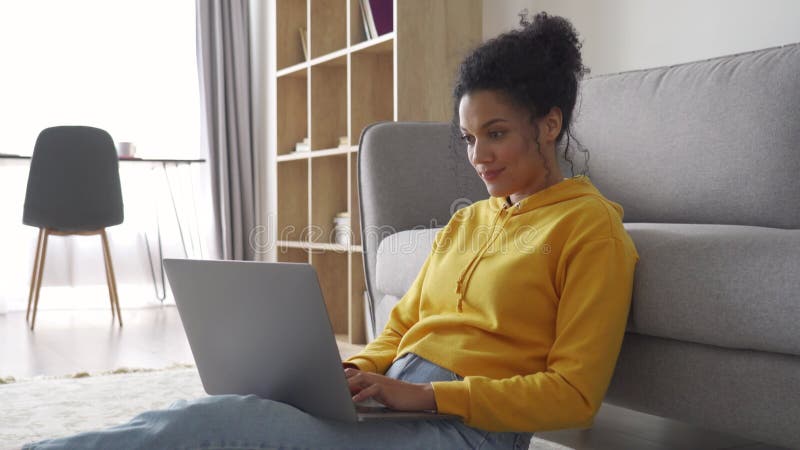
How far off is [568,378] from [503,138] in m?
0.35

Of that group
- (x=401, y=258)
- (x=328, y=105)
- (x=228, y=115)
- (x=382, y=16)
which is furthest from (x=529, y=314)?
(x=228, y=115)

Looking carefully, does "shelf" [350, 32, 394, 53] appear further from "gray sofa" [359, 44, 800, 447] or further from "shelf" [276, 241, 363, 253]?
"gray sofa" [359, 44, 800, 447]

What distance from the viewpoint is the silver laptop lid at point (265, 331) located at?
0.91 m

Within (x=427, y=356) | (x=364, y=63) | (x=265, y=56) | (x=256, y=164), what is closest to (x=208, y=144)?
(x=256, y=164)

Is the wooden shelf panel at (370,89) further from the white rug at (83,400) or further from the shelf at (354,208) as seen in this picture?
the white rug at (83,400)

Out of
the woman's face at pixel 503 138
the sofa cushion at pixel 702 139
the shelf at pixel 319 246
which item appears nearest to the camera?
the woman's face at pixel 503 138

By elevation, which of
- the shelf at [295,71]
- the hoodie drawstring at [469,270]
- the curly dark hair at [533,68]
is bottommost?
the hoodie drawstring at [469,270]

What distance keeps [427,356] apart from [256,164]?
344 centimetres

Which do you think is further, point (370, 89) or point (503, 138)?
point (370, 89)

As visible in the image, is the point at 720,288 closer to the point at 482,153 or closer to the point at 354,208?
the point at 482,153

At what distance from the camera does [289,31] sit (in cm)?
386

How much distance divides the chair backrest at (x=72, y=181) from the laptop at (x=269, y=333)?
8.32 feet

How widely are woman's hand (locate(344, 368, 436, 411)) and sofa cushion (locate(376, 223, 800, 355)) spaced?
393mm

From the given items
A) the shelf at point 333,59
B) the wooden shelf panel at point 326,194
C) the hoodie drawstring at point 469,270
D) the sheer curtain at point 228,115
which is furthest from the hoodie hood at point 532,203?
the sheer curtain at point 228,115
